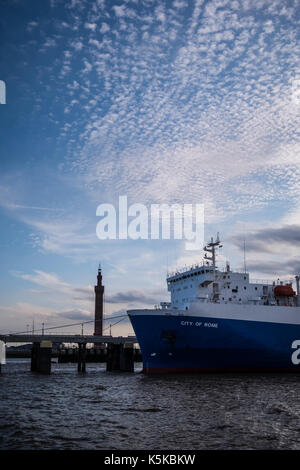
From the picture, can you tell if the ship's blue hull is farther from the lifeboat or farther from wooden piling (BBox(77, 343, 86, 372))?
wooden piling (BBox(77, 343, 86, 372))

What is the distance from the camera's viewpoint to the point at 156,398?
69.3 feet

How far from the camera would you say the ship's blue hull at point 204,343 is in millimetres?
30141

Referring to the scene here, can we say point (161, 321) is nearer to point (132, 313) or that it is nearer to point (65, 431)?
point (132, 313)

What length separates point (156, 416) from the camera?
16.3 meters

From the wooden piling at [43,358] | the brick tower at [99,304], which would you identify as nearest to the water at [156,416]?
the wooden piling at [43,358]

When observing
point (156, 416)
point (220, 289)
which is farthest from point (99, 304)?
point (156, 416)

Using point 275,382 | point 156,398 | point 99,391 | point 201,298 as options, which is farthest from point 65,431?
point 201,298

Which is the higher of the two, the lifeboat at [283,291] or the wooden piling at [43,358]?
the lifeboat at [283,291]

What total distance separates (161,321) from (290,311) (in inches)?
457

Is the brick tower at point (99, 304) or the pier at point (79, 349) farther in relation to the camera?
the brick tower at point (99, 304)

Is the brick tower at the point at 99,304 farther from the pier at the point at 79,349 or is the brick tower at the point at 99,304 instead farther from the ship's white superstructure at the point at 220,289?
the ship's white superstructure at the point at 220,289

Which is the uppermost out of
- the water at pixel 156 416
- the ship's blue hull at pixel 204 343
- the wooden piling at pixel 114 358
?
the ship's blue hull at pixel 204 343

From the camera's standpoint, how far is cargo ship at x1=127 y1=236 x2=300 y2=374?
30266 millimetres

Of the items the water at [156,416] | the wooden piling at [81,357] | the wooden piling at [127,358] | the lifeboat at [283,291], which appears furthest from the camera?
the wooden piling at [81,357]
